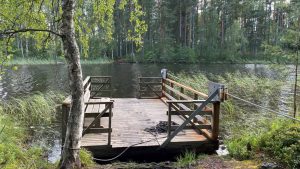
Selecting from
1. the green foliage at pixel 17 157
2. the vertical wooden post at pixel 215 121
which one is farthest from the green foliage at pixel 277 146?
the green foliage at pixel 17 157

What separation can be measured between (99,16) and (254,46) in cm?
5590

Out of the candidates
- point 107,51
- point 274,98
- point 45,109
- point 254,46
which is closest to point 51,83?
point 45,109

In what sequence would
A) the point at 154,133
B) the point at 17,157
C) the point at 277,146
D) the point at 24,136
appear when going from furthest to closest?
the point at 24,136, the point at 154,133, the point at 17,157, the point at 277,146

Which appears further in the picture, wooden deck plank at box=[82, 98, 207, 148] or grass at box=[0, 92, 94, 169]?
wooden deck plank at box=[82, 98, 207, 148]

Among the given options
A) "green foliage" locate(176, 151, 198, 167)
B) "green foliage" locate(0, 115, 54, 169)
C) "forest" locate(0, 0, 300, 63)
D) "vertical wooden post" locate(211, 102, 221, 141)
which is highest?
"forest" locate(0, 0, 300, 63)

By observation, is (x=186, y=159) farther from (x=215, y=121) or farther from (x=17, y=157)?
(x=17, y=157)

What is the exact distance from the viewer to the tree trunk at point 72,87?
14.5 feet

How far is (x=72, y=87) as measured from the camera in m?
4.58

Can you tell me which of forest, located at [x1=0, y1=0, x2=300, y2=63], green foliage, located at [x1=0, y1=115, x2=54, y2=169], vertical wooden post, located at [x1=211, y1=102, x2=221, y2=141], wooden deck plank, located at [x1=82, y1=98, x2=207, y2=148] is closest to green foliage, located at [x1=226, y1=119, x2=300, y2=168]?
vertical wooden post, located at [x1=211, y1=102, x2=221, y2=141]

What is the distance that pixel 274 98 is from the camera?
47.6 feet

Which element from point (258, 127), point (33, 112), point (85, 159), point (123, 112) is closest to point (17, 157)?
point (85, 159)

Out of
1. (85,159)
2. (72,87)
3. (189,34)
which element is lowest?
(85,159)

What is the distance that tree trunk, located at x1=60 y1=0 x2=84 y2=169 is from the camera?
4.42 metres

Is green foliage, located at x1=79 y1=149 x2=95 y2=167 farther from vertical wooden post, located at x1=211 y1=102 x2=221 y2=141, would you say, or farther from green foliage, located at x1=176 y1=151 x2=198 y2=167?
vertical wooden post, located at x1=211 y1=102 x2=221 y2=141
